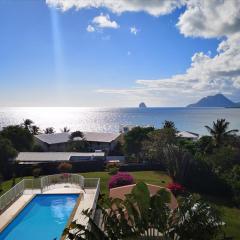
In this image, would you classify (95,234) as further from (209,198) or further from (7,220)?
(209,198)

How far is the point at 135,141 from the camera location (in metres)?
51.9

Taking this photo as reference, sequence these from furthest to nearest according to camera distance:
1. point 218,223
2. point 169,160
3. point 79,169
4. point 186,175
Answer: point 79,169
point 169,160
point 186,175
point 218,223

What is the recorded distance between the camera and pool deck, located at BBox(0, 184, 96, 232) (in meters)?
20.9

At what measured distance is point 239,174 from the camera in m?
29.8

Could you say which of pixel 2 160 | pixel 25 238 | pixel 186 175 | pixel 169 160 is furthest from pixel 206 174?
pixel 2 160

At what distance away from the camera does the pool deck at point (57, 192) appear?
2091 cm

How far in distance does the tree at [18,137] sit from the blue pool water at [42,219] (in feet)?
74.6

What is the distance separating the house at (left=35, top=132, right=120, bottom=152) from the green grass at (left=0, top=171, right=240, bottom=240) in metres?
27.1

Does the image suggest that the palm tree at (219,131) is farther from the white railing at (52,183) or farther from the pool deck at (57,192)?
the pool deck at (57,192)

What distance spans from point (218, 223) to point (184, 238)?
1.89m

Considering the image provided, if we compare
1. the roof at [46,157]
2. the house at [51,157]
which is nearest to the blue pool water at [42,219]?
the house at [51,157]

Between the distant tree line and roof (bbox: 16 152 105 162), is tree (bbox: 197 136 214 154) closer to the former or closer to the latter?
the distant tree line

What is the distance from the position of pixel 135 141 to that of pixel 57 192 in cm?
2585

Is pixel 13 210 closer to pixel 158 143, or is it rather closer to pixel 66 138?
pixel 158 143
